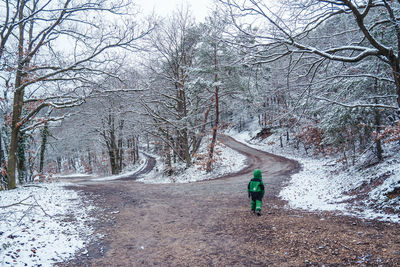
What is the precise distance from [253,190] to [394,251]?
136 inches

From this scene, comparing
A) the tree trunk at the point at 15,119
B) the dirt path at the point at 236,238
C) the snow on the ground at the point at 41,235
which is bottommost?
the dirt path at the point at 236,238

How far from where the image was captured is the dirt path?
163 inches

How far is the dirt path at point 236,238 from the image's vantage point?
4.15 meters

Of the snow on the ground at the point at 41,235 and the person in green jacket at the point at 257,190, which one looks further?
the person in green jacket at the point at 257,190

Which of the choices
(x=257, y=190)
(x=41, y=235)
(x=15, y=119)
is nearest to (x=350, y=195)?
(x=257, y=190)

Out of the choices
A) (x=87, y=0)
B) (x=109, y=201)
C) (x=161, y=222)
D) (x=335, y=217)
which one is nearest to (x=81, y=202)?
(x=109, y=201)

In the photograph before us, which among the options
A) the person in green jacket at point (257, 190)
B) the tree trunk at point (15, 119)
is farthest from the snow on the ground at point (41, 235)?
the person in green jacket at point (257, 190)

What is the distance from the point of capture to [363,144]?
10.9 m

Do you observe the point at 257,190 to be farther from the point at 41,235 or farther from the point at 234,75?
the point at 234,75

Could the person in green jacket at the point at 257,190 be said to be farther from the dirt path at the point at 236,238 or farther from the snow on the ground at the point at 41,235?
the snow on the ground at the point at 41,235

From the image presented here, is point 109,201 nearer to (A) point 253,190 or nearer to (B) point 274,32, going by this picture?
(A) point 253,190

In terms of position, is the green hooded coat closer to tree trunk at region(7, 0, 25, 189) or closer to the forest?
the forest

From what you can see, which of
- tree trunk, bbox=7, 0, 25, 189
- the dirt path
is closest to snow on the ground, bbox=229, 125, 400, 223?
the dirt path

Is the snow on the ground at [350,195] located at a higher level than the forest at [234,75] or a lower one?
lower
